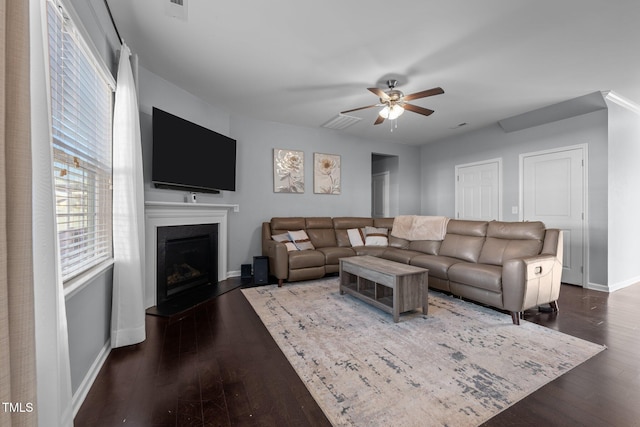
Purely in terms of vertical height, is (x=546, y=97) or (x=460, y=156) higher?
(x=546, y=97)

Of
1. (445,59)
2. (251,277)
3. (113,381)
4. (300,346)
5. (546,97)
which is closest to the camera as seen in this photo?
(113,381)

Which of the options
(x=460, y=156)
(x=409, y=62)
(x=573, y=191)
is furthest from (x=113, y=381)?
(x=460, y=156)

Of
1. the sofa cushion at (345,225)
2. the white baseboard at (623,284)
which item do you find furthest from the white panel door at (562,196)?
the sofa cushion at (345,225)

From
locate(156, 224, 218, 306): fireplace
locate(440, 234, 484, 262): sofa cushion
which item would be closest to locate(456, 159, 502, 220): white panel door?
locate(440, 234, 484, 262): sofa cushion

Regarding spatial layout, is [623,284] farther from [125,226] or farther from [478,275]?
[125,226]

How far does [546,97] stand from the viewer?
3602mm

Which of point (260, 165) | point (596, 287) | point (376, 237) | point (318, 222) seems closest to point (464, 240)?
point (376, 237)

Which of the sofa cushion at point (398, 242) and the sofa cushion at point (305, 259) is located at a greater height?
the sofa cushion at point (398, 242)

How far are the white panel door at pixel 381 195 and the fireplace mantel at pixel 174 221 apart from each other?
4.00m

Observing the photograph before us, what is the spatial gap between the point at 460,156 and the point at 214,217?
16.3 feet

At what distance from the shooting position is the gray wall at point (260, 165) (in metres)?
3.20

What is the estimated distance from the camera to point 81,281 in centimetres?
151

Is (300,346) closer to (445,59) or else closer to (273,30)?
(273,30)

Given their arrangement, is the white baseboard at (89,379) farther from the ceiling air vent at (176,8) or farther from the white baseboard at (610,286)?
the white baseboard at (610,286)
